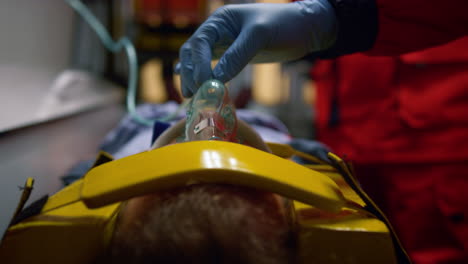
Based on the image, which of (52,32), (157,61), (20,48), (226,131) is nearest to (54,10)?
(52,32)

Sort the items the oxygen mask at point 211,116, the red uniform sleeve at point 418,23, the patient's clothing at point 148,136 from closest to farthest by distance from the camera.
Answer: the oxygen mask at point 211,116 → the red uniform sleeve at point 418,23 → the patient's clothing at point 148,136

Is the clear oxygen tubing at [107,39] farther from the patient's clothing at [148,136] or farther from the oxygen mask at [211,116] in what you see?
the oxygen mask at [211,116]

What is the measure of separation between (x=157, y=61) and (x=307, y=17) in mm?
1443

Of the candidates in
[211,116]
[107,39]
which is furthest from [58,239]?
[107,39]

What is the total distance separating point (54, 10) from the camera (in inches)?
64.2

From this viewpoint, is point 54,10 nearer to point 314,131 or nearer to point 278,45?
point 278,45

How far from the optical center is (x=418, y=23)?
0.71m

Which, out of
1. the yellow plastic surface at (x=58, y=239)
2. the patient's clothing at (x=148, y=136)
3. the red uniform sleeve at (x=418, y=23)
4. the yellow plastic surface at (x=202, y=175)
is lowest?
the patient's clothing at (x=148, y=136)

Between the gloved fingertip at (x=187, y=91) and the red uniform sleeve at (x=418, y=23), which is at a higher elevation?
the red uniform sleeve at (x=418, y=23)

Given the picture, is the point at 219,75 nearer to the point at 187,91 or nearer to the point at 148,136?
the point at 187,91

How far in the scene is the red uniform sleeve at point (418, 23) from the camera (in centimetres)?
68

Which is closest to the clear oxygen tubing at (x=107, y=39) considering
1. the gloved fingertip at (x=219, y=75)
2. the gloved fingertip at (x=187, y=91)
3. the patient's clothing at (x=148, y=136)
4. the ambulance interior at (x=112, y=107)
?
the ambulance interior at (x=112, y=107)

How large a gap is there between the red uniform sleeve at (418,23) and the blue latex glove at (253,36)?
12 cm

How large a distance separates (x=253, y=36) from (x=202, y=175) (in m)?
0.45
